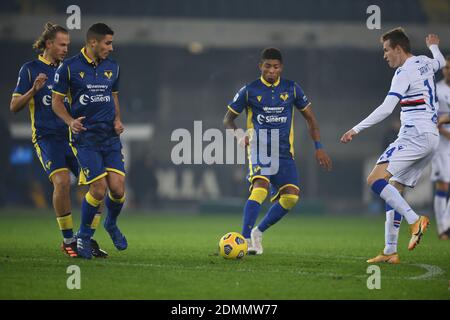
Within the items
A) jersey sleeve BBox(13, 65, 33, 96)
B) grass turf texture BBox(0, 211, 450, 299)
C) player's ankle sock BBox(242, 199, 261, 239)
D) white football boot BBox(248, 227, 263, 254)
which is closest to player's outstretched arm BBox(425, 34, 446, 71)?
grass turf texture BBox(0, 211, 450, 299)

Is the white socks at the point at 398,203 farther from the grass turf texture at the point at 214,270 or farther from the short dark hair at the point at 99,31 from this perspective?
the short dark hair at the point at 99,31

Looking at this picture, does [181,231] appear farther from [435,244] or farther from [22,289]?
[22,289]

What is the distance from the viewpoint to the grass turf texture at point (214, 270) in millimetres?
7328

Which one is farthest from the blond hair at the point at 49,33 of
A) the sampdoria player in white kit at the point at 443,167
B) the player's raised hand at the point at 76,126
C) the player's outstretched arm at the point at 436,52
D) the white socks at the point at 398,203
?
the sampdoria player in white kit at the point at 443,167

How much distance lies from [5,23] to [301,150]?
9.94 metres

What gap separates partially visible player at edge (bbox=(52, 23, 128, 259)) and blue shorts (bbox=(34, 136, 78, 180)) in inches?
15.7

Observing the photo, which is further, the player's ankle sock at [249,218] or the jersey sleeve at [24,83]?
the player's ankle sock at [249,218]

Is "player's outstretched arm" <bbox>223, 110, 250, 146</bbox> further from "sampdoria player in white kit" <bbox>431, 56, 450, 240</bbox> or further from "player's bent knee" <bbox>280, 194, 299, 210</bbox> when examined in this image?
"sampdoria player in white kit" <bbox>431, 56, 450, 240</bbox>

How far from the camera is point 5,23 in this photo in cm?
2566

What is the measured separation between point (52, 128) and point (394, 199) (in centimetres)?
396

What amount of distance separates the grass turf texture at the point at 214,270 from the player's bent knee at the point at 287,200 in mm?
609
